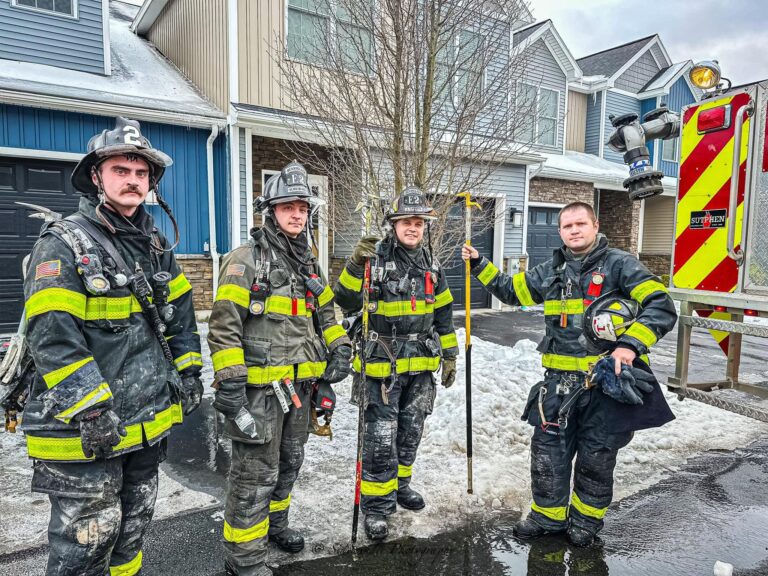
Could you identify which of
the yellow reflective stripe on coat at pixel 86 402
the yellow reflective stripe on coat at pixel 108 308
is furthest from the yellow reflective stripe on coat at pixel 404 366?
the yellow reflective stripe on coat at pixel 86 402

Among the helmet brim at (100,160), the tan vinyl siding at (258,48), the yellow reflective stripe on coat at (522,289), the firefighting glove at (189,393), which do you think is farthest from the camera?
the tan vinyl siding at (258,48)

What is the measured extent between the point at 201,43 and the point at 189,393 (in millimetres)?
9838

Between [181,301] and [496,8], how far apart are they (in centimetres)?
492

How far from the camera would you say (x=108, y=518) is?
2.25 meters

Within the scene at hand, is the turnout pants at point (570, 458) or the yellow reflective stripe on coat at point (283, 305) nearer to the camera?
the yellow reflective stripe on coat at point (283, 305)

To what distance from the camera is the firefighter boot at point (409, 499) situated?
3703 millimetres

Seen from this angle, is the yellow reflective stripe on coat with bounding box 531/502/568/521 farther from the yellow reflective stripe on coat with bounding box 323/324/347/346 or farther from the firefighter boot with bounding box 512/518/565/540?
the yellow reflective stripe on coat with bounding box 323/324/347/346

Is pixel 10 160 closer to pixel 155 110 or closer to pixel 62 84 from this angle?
pixel 62 84

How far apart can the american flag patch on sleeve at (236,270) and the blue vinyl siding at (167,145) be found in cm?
680

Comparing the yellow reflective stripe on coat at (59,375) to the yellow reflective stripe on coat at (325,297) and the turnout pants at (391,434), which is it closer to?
the yellow reflective stripe on coat at (325,297)

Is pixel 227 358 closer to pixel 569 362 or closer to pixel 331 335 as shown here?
pixel 331 335

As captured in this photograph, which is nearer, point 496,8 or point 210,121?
point 496,8

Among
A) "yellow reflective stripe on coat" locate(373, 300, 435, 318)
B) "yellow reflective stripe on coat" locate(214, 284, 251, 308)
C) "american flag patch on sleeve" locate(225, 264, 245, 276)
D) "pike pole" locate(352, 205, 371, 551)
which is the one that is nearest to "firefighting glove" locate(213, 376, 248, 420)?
"yellow reflective stripe on coat" locate(214, 284, 251, 308)

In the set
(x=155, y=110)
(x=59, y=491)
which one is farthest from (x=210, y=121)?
(x=59, y=491)
